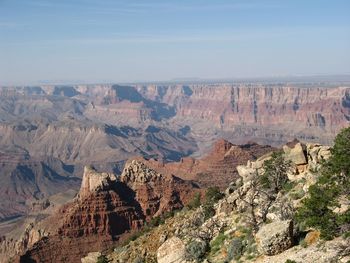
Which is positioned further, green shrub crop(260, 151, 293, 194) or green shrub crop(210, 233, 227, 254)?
green shrub crop(260, 151, 293, 194)

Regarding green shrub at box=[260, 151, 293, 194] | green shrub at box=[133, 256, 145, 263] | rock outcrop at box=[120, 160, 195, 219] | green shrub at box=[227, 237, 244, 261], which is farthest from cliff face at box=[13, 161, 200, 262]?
green shrub at box=[227, 237, 244, 261]

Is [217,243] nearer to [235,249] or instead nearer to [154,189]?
[235,249]

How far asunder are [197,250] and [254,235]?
4081 mm

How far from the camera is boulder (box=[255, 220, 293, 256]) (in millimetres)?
30359

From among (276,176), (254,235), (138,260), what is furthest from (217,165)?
(254,235)

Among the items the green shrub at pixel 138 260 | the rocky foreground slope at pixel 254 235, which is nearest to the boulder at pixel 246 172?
the rocky foreground slope at pixel 254 235

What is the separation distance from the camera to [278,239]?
3044cm

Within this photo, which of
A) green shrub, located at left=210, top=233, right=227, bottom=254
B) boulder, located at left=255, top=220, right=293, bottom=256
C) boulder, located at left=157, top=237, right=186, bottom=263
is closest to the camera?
boulder, located at left=255, top=220, right=293, bottom=256

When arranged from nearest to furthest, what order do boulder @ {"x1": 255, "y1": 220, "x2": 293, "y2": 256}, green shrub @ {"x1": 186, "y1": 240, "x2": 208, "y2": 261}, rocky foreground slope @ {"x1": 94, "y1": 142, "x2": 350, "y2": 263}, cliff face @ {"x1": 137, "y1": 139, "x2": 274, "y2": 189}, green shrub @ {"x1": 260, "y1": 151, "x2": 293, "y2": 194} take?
rocky foreground slope @ {"x1": 94, "y1": 142, "x2": 350, "y2": 263}, boulder @ {"x1": 255, "y1": 220, "x2": 293, "y2": 256}, green shrub @ {"x1": 186, "y1": 240, "x2": 208, "y2": 261}, green shrub @ {"x1": 260, "y1": 151, "x2": 293, "y2": 194}, cliff face @ {"x1": 137, "y1": 139, "x2": 274, "y2": 189}

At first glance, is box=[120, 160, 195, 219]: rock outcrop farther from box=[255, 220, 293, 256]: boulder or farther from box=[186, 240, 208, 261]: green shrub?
box=[255, 220, 293, 256]: boulder

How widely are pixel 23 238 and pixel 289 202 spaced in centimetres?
7775

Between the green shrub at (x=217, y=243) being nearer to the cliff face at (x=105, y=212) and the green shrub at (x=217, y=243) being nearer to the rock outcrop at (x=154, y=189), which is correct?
the cliff face at (x=105, y=212)

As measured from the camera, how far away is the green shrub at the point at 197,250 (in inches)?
1415

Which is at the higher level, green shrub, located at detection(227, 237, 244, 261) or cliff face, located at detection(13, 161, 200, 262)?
green shrub, located at detection(227, 237, 244, 261)
